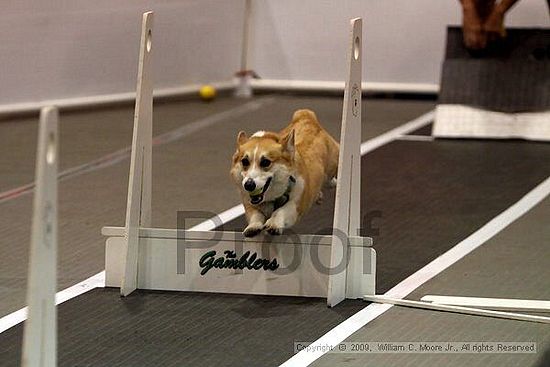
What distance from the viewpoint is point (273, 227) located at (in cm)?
404

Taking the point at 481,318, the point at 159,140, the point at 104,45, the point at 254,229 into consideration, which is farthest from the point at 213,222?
the point at 104,45

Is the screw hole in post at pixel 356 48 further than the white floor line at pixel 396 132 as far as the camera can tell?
No

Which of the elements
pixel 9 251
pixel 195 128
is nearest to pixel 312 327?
pixel 9 251

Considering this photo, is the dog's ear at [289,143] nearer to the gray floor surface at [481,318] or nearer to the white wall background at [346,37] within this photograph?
the gray floor surface at [481,318]

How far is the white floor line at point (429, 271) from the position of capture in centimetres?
367

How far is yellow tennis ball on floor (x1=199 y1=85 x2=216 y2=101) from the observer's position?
28.8ft

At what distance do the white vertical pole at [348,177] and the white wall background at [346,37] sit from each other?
474 centimetres

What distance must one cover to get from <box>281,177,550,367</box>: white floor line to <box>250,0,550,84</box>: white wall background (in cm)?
277

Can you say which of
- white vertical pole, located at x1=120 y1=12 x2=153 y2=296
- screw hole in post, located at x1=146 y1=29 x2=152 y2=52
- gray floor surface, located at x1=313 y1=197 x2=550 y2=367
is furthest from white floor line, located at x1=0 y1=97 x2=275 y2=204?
gray floor surface, located at x1=313 y1=197 x2=550 y2=367

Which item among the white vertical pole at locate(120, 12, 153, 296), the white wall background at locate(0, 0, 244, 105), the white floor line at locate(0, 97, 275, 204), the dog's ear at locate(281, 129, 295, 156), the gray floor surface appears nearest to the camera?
the gray floor surface

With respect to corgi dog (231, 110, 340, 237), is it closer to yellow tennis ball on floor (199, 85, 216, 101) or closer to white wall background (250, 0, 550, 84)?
yellow tennis ball on floor (199, 85, 216, 101)

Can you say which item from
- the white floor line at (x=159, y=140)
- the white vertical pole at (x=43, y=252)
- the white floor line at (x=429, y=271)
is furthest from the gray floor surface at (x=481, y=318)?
the white floor line at (x=159, y=140)

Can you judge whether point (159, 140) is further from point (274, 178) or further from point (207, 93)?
point (274, 178)

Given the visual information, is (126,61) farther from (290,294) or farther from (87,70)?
(290,294)
